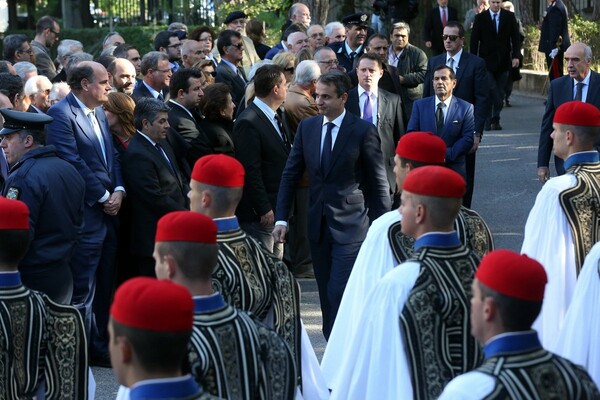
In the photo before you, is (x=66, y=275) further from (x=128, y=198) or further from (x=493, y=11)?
(x=493, y=11)

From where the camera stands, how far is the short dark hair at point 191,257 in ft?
14.5

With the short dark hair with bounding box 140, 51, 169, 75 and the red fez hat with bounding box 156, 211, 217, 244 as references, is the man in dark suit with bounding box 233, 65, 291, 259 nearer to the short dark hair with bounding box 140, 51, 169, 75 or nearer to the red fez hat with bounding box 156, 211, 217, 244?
the short dark hair with bounding box 140, 51, 169, 75

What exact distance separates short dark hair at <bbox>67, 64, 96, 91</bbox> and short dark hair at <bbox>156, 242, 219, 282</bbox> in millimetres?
4482

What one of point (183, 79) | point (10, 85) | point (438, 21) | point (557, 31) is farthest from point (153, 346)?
point (557, 31)

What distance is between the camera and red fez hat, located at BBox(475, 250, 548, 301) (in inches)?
154

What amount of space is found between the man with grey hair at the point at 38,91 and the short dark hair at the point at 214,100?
4.18ft

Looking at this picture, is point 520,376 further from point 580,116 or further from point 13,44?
point 13,44

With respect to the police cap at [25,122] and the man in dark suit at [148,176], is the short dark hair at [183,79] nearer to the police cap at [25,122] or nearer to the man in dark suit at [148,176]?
the man in dark suit at [148,176]

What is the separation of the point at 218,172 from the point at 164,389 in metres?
2.27

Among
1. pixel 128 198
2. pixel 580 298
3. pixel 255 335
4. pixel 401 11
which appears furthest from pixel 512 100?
pixel 255 335

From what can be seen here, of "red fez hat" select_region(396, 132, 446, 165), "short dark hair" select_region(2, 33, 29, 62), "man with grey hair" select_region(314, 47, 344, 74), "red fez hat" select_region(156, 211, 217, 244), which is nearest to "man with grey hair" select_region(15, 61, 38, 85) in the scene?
"short dark hair" select_region(2, 33, 29, 62)

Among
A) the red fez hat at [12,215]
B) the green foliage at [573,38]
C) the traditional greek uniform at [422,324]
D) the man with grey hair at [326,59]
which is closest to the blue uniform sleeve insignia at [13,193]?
the red fez hat at [12,215]

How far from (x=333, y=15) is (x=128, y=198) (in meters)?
18.2

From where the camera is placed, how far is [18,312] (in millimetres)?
5344
